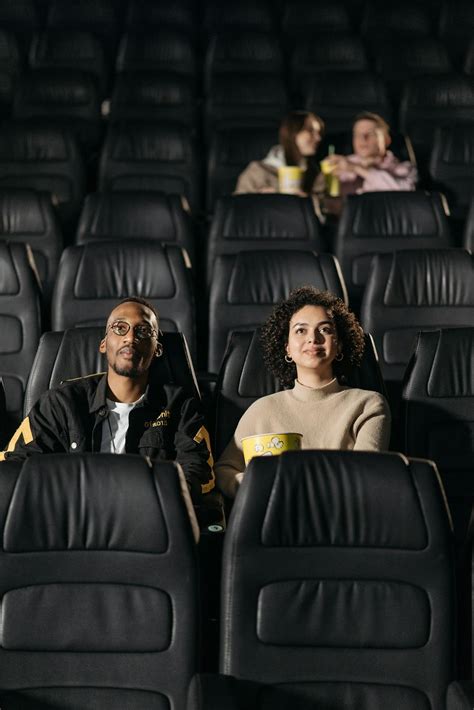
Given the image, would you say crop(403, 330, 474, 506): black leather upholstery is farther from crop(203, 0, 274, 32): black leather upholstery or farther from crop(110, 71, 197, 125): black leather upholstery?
crop(203, 0, 274, 32): black leather upholstery

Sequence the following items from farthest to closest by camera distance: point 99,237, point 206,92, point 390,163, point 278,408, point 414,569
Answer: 1. point 206,92
2. point 390,163
3. point 99,237
4. point 278,408
5. point 414,569

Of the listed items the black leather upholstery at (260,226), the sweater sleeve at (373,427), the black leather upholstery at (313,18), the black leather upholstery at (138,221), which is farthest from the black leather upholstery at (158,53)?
the sweater sleeve at (373,427)

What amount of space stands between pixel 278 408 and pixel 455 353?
520mm

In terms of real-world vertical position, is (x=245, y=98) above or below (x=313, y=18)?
below

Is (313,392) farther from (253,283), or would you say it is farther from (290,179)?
(290,179)

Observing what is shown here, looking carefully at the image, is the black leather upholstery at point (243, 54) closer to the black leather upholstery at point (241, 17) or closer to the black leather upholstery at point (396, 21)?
the black leather upholstery at point (241, 17)

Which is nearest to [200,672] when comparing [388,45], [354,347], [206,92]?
[354,347]

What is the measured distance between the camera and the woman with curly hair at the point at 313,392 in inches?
112

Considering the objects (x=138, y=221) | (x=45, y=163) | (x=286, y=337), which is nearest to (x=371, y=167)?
(x=138, y=221)

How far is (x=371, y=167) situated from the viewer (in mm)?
5188

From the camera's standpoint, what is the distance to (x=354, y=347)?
3031 mm

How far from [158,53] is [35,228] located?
309 cm

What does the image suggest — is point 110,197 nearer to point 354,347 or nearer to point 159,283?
point 159,283

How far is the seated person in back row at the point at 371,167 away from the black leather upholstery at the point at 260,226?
827 mm
